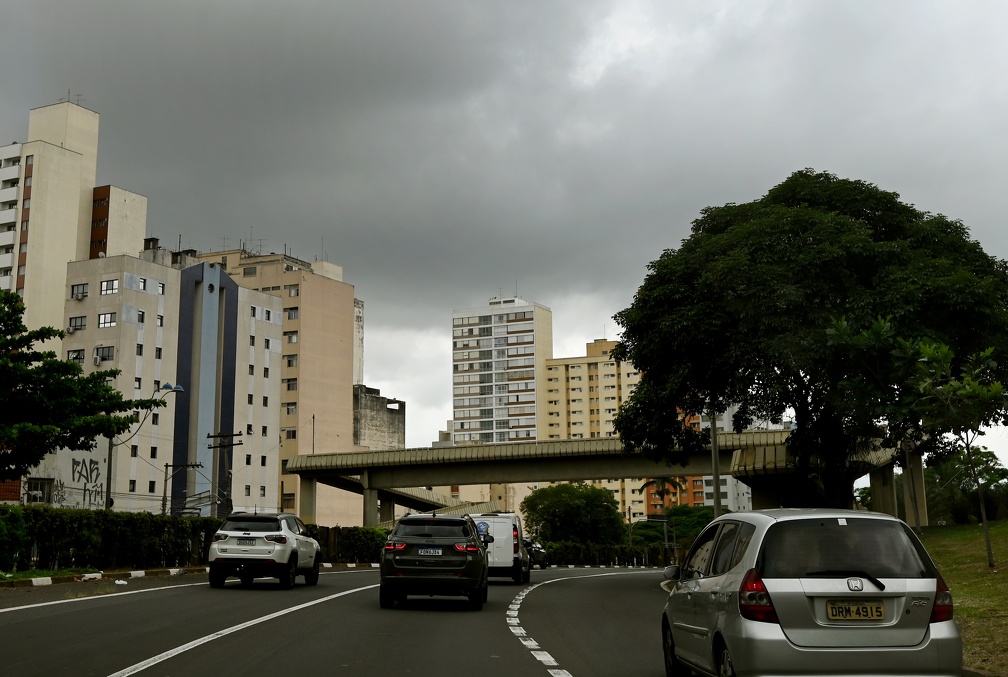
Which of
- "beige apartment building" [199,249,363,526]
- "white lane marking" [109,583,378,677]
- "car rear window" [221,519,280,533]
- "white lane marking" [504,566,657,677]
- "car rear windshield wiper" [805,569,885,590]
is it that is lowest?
"white lane marking" [504,566,657,677]

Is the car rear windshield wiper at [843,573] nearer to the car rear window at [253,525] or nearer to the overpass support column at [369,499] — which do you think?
the car rear window at [253,525]

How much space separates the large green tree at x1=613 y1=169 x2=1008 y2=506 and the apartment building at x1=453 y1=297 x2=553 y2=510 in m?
155

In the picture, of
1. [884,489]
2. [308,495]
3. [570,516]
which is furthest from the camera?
[570,516]

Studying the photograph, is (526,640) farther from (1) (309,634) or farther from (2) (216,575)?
(2) (216,575)

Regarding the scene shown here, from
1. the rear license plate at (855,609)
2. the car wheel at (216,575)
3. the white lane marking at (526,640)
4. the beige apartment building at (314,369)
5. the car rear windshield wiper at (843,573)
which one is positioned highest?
the beige apartment building at (314,369)

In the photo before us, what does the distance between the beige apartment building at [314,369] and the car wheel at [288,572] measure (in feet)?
287

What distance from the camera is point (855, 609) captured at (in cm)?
727

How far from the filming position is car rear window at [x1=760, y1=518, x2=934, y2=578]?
7422mm

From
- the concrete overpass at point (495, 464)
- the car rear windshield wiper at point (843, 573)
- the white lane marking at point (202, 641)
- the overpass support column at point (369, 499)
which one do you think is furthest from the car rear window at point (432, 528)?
the overpass support column at point (369, 499)

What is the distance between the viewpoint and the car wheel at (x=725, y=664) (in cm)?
740

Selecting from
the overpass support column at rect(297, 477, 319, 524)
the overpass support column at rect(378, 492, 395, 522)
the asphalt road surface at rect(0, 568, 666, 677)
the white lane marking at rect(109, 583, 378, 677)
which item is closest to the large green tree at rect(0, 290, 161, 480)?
the asphalt road surface at rect(0, 568, 666, 677)

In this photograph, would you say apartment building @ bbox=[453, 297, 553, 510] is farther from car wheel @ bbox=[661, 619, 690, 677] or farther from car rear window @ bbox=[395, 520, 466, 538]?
car wheel @ bbox=[661, 619, 690, 677]

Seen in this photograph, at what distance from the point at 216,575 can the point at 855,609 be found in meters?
17.3

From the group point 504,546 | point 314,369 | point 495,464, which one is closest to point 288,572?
point 504,546
